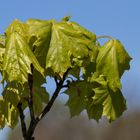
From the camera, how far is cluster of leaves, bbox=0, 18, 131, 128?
2.52 meters

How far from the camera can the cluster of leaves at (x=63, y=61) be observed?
252 cm

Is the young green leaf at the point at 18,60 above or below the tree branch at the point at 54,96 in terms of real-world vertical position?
above

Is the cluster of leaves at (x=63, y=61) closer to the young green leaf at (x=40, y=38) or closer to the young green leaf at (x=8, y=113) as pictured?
the young green leaf at (x=40, y=38)

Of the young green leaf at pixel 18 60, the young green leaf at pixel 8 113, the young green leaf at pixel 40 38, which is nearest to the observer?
the young green leaf at pixel 18 60

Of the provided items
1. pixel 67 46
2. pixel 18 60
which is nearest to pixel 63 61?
pixel 67 46

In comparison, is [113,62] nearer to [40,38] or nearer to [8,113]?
[40,38]

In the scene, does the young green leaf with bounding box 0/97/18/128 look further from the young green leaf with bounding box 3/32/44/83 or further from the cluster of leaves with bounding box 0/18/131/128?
the young green leaf with bounding box 3/32/44/83

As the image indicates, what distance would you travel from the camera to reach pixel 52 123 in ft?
117

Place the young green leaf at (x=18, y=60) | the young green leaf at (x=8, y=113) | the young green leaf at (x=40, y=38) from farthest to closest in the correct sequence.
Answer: the young green leaf at (x=8, y=113) → the young green leaf at (x=40, y=38) → the young green leaf at (x=18, y=60)

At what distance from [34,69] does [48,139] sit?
33468mm

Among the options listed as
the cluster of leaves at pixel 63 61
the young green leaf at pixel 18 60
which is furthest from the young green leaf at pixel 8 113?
the young green leaf at pixel 18 60

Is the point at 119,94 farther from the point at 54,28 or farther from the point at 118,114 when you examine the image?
the point at 54,28

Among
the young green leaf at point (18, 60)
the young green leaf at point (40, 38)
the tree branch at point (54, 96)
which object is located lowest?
the tree branch at point (54, 96)

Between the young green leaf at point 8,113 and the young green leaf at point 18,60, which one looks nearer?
the young green leaf at point 18,60
